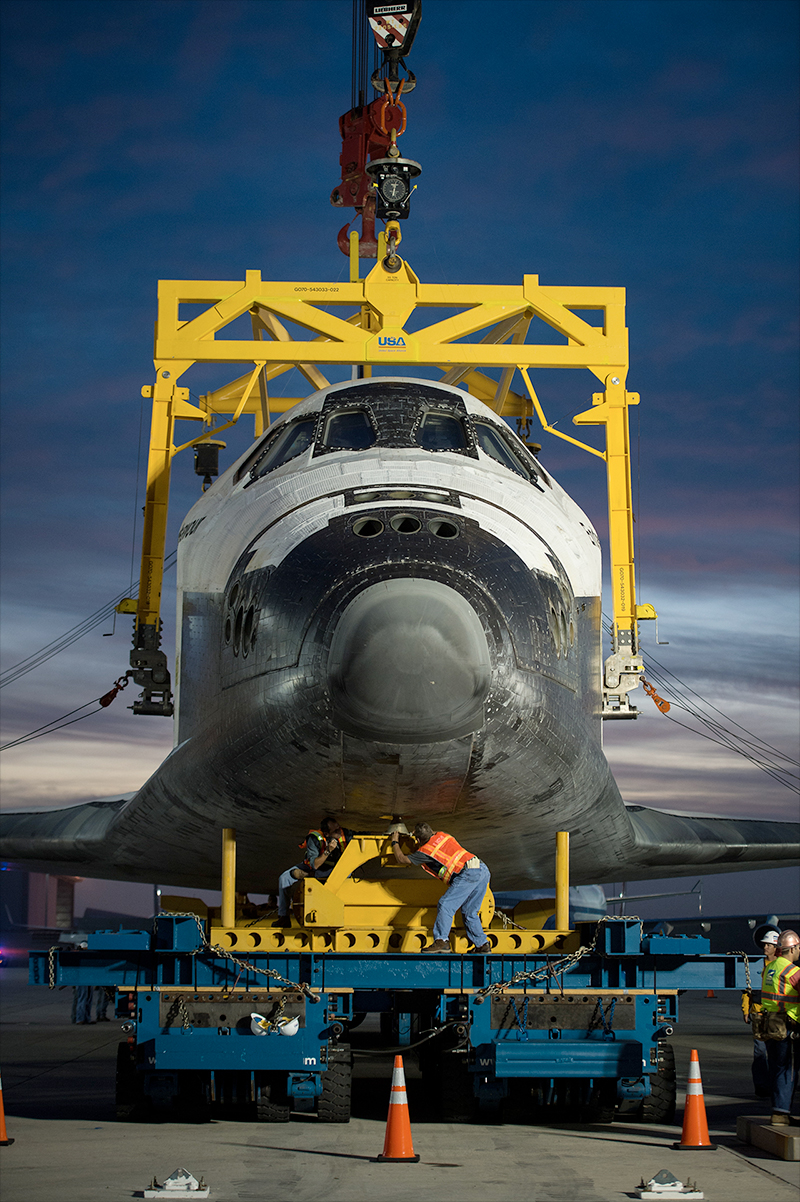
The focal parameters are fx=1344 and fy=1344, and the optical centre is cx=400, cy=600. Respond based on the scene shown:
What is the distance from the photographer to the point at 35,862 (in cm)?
1283

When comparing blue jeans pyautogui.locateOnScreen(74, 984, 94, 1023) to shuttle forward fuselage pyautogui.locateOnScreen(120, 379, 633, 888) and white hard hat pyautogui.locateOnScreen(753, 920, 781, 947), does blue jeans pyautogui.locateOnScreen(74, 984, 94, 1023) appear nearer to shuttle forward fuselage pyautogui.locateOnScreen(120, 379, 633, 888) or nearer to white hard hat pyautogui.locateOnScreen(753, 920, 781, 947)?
shuttle forward fuselage pyautogui.locateOnScreen(120, 379, 633, 888)

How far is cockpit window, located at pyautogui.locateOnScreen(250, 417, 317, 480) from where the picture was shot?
8.29 metres

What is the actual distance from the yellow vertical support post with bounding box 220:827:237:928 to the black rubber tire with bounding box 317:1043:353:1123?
88 centimetres

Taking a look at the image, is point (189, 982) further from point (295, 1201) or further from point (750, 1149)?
point (750, 1149)

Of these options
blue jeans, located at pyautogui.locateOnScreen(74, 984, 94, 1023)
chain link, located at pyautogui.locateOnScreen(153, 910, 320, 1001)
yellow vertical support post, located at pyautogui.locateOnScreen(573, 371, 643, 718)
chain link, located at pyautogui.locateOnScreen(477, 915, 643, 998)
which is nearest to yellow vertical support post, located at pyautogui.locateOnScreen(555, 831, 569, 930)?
chain link, located at pyautogui.locateOnScreen(477, 915, 643, 998)

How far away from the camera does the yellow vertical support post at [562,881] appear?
7312 millimetres

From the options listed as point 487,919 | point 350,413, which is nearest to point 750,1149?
point 487,919

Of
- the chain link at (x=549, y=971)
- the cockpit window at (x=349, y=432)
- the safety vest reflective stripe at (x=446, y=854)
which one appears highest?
the cockpit window at (x=349, y=432)

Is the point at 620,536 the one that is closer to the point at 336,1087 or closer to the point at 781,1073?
the point at 781,1073

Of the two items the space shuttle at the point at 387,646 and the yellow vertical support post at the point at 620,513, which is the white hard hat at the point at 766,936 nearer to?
the space shuttle at the point at 387,646

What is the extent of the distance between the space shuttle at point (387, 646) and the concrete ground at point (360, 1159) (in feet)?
5.26

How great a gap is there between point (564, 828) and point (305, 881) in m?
1.66

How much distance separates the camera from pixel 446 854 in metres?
6.94

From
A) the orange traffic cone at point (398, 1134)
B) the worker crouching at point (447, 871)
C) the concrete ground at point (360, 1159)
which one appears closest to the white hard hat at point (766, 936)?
the concrete ground at point (360, 1159)
